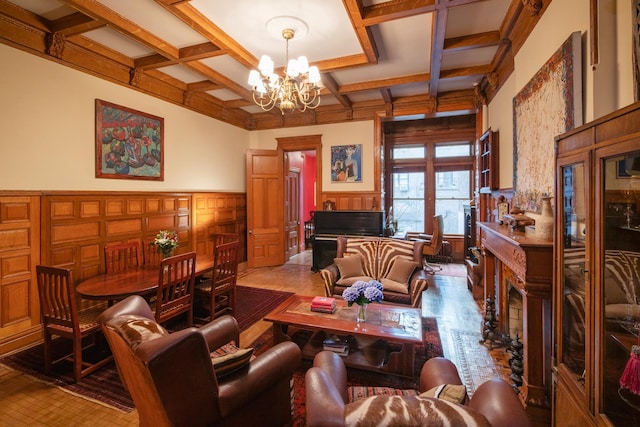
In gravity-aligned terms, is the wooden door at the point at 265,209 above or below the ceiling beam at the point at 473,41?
below

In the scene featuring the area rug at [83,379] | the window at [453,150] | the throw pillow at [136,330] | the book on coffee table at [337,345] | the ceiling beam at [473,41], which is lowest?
the area rug at [83,379]

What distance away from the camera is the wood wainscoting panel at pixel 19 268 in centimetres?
283

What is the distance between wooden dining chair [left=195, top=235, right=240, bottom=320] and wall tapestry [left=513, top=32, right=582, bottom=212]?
10.0ft

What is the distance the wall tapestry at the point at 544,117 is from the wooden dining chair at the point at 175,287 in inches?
122

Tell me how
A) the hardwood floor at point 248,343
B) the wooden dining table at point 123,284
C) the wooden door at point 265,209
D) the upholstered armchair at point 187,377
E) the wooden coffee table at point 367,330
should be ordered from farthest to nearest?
the wooden door at point 265,209
the wooden dining table at point 123,284
the wooden coffee table at point 367,330
the hardwood floor at point 248,343
the upholstered armchair at point 187,377

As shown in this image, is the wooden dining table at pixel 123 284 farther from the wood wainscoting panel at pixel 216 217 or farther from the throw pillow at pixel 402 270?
the throw pillow at pixel 402 270

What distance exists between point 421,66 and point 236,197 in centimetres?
416

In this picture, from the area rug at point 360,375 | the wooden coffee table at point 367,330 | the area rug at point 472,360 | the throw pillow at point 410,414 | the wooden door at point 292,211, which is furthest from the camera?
the wooden door at point 292,211

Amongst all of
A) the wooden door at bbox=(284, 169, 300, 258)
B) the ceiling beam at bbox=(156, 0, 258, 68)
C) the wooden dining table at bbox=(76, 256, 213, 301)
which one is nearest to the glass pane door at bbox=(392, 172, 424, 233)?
the wooden door at bbox=(284, 169, 300, 258)

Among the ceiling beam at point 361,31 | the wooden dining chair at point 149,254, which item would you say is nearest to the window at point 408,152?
the ceiling beam at point 361,31

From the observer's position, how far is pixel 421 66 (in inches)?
167

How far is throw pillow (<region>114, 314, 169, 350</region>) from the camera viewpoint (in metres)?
1.28

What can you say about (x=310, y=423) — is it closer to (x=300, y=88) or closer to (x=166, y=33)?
(x=300, y=88)

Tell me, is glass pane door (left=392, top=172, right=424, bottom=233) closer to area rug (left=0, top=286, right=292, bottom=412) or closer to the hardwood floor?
the hardwood floor
